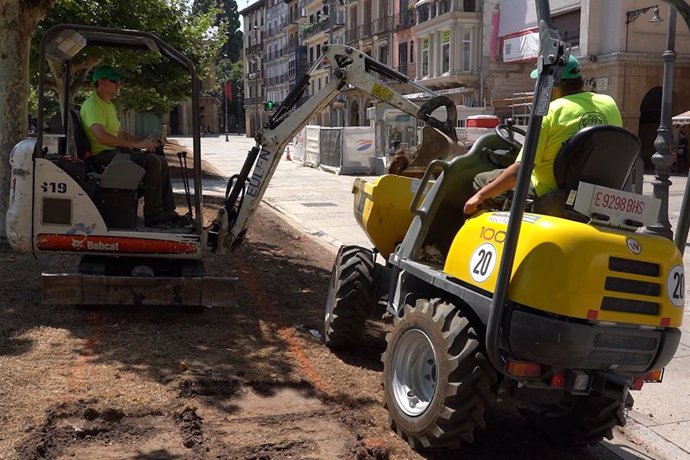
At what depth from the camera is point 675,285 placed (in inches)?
140

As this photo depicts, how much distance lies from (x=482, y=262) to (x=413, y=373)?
2.99ft

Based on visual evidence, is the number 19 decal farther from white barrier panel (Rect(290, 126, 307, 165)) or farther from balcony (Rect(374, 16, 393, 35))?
balcony (Rect(374, 16, 393, 35))

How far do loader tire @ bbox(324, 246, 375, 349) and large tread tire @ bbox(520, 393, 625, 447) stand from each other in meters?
1.72

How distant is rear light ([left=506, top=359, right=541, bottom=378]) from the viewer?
346cm

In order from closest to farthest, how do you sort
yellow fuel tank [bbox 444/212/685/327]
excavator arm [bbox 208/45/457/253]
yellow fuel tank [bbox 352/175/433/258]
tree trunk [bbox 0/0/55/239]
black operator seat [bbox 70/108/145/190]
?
yellow fuel tank [bbox 444/212/685/327] < yellow fuel tank [bbox 352/175/433/258] < black operator seat [bbox 70/108/145/190] < excavator arm [bbox 208/45/457/253] < tree trunk [bbox 0/0/55/239]

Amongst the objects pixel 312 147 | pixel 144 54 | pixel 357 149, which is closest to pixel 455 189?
pixel 144 54

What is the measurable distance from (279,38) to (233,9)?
24570mm

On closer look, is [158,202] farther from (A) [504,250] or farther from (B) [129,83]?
(B) [129,83]

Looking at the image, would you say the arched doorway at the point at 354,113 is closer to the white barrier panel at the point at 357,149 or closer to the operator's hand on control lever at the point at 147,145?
the white barrier panel at the point at 357,149

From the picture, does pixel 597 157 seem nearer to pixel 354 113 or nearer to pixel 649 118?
pixel 649 118

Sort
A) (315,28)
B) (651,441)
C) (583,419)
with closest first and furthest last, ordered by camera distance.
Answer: (583,419) < (651,441) < (315,28)

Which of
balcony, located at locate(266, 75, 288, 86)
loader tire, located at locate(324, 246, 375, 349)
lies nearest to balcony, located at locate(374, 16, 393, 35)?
balcony, located at locate(266, 75, 288, 86)

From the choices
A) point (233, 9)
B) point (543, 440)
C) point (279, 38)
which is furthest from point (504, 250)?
point (233, 9)

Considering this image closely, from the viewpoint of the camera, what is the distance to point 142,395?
15.3 feet
